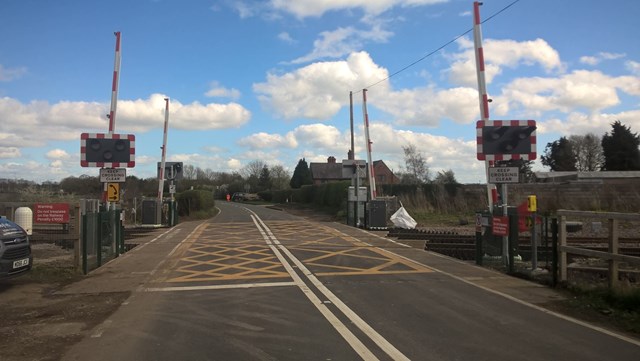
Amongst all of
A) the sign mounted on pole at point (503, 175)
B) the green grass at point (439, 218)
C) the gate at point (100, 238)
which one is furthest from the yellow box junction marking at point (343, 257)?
the green grass at point (439, 218)

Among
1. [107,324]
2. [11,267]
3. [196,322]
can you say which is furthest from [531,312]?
[11,267]

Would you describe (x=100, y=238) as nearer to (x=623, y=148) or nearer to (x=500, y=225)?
(x=500, y=225)

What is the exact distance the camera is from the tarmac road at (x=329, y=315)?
5652mm

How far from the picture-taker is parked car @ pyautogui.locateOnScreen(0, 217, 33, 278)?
28.2 feet

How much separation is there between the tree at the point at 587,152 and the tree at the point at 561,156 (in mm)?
921

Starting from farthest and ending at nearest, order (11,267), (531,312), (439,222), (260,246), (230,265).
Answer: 1. (439,222)
2. (260,246)
3. (230,265)
4. (11,267)
5. (531,312)

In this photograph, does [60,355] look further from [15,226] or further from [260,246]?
[260,246]

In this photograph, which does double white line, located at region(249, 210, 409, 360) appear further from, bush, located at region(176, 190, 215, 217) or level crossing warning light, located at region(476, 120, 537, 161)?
bush, located at region(176, 190, 215, 217)

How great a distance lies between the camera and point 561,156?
88.1 meters

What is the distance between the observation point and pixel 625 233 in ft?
77.0

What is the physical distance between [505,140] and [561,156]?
8451 centimetres

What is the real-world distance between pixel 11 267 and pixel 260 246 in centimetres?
827

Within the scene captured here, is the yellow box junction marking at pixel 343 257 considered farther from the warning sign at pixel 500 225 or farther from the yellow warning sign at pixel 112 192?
the yellow warning sign at pixel 112 192

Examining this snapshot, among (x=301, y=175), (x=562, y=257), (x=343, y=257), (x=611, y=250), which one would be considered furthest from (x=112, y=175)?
(x=301, y=175)
